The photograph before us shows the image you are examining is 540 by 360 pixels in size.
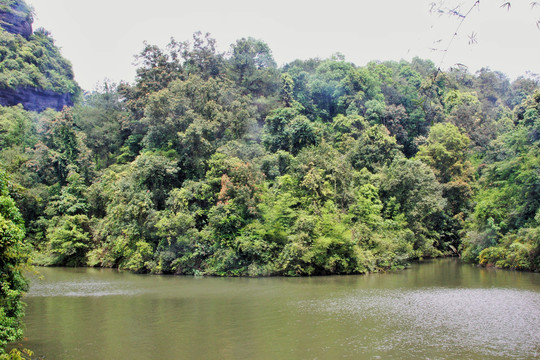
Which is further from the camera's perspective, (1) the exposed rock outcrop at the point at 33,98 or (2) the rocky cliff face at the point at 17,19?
(2) the rocky cliff face at the point at 17,19

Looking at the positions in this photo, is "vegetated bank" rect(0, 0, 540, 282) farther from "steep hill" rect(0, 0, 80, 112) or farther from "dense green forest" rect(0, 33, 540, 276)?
"steep hill" rect(0, 0, 80, 112)

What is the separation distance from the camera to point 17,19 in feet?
200

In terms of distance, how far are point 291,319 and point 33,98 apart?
176ft

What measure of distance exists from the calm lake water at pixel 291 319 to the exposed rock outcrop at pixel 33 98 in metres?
36.5

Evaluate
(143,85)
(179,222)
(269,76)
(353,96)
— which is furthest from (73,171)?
(353,96)

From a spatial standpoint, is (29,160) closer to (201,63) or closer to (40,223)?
(40,223)

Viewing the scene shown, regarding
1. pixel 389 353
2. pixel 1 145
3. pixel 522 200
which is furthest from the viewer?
pixel 1 145

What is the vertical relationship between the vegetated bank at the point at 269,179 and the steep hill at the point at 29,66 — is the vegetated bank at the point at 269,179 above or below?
below

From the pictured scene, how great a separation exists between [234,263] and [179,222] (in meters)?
4.63

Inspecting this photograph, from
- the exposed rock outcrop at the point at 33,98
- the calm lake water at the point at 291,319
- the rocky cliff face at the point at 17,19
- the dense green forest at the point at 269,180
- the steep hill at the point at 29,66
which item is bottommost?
the calm lake water at the point at 291,319

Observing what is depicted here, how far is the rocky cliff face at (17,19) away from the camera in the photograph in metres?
59.6

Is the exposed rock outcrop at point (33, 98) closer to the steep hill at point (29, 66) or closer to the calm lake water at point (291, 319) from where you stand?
the steep hill at point (29, 66)

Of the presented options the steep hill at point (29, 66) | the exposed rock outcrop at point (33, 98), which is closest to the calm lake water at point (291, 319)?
the exposed rock outcrop at point (33, 98)

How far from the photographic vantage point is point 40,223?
3628 centimetres
